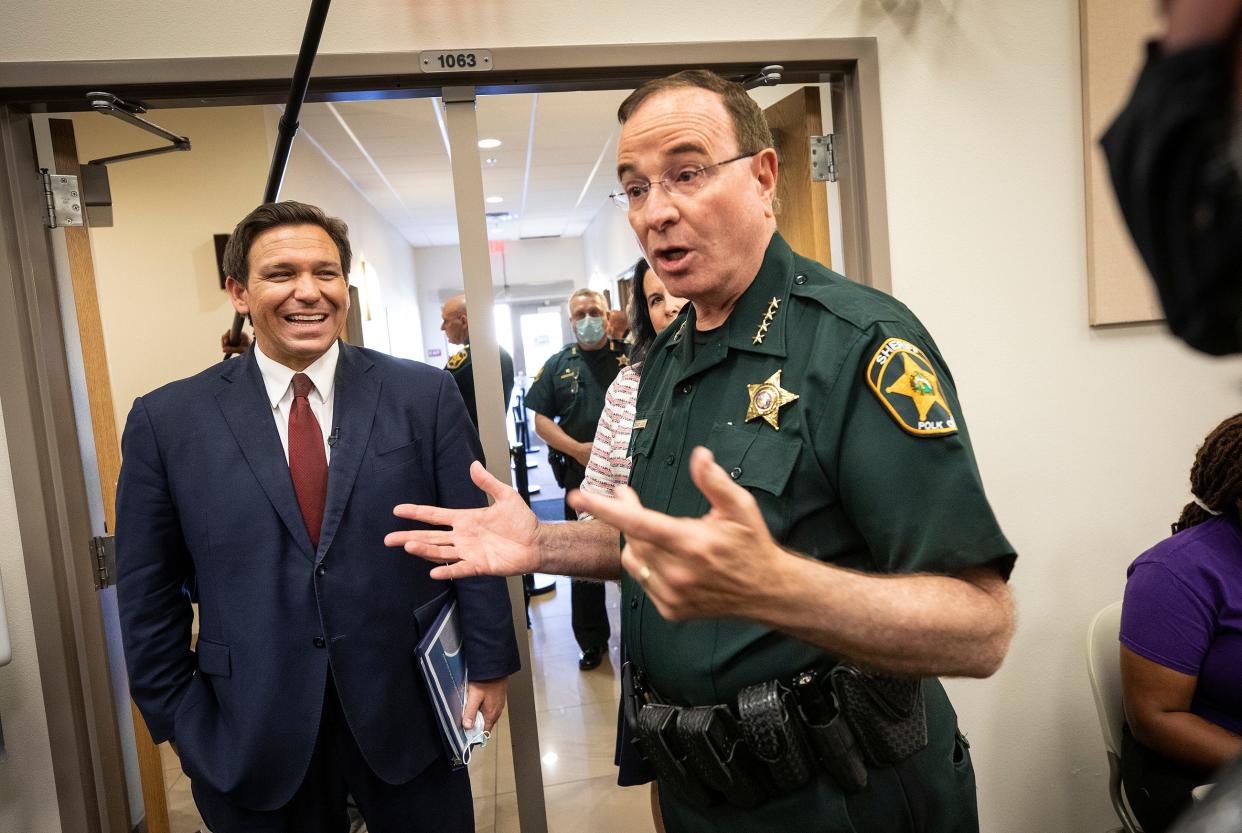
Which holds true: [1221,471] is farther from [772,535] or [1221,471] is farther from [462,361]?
[462,361]

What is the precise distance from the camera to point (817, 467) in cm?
90

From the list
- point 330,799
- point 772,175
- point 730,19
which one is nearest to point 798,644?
point 772,175

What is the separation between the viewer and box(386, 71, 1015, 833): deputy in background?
0.69 metres

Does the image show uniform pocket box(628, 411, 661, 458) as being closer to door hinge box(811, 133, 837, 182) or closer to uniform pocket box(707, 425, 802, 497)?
uniform pocket box(707, 425, 802, 497)

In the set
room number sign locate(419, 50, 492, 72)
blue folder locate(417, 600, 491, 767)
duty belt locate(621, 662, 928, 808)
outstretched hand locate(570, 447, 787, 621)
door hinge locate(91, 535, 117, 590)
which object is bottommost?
blue folder locate(417, 600, 491, 767)

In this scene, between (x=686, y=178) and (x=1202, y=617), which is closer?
(x=686, y=178)

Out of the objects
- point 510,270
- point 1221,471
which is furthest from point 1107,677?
point 510,270

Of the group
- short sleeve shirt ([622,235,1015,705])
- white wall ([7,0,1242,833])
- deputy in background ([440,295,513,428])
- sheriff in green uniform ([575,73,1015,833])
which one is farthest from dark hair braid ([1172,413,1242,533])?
deputy in background ([440,295,513,428])

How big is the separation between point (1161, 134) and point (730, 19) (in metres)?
1.85

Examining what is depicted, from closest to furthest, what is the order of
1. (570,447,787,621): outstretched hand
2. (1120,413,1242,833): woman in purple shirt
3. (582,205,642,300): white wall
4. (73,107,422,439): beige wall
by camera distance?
1. (570,447,787,621): outstretched hand
2. (1120,413,1242,833): woman in purple shirt
3. (73,107,422,439): beige wall
4. (582,205,642,300): white wall

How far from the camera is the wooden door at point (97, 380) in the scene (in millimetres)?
1812

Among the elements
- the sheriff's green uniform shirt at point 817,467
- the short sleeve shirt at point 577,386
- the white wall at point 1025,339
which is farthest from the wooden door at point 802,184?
the short sleeve shirt at point 577,386

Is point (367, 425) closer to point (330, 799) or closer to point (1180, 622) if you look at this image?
point (330, 799)

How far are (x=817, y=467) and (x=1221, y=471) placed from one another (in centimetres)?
109
